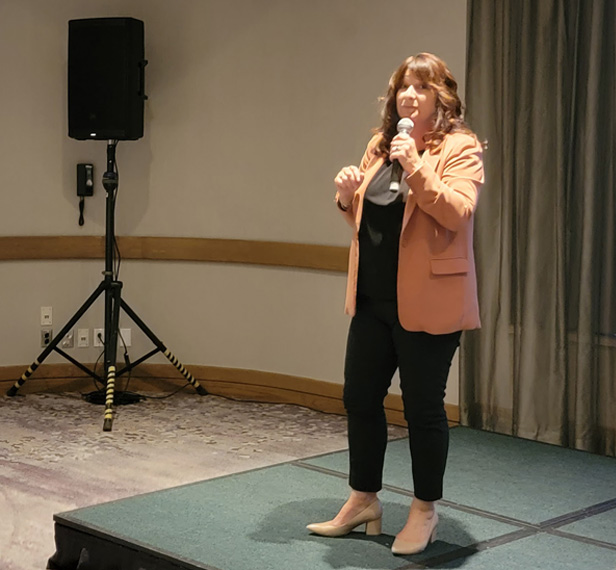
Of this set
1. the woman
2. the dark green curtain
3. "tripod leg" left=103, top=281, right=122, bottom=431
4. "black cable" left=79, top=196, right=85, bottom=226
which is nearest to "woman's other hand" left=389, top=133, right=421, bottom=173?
the woman

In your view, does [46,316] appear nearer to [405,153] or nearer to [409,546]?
[409,546]

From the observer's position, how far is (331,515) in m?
3.44

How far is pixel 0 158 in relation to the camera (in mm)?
5559

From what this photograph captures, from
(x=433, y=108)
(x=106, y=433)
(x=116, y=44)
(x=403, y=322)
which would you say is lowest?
(x=106, y=433)

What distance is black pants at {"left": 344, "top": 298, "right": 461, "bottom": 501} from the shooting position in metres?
2.92

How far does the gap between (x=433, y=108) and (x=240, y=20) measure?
2.84 m

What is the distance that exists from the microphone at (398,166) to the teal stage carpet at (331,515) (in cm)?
102

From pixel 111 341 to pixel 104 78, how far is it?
50.3 inches

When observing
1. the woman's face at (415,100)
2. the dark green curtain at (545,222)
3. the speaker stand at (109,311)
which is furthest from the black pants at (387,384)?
the speaker stand at (109,311)

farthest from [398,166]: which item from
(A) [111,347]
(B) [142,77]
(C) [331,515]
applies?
(B) [142,77]

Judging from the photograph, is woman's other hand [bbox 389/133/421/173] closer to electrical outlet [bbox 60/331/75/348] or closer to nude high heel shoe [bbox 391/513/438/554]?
nude high heel shoe [bbox 391/513/438/554]

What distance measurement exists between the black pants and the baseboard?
7.39ft

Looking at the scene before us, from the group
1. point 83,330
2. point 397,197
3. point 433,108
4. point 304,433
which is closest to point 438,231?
point 397,197

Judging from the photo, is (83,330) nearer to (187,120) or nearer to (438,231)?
(187,120)
